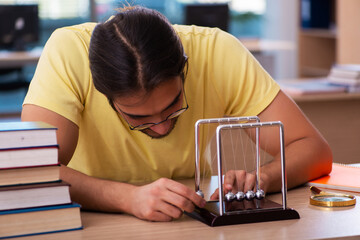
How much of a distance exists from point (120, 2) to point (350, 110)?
200 centimetres

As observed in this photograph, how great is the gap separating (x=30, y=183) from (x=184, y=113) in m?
0.61

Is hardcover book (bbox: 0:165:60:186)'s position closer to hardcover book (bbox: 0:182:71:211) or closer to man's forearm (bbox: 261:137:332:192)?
hardcover book (bbox: 0:182:71:211)

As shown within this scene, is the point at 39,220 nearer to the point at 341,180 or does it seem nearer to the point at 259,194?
the point at 259,194

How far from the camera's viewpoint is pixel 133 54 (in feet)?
4.44

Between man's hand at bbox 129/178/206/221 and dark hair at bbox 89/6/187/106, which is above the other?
dark hair at bbox 89/6/187/106

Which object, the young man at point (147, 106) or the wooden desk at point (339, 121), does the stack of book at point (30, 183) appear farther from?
the wooden desk at point (339, 121)

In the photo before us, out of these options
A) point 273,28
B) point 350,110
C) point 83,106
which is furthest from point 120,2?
point 273,28

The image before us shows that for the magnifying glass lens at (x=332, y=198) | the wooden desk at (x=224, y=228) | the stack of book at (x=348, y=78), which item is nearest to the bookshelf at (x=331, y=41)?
the stack of book at (x=348, y=78)

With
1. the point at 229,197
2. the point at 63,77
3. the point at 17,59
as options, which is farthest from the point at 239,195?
A: the point at 17,59

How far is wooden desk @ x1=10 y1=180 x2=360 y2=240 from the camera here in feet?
3.78

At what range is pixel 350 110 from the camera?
329 cm

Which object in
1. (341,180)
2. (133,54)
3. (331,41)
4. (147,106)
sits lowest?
(331,41)

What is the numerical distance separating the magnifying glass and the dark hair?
433 millimetres

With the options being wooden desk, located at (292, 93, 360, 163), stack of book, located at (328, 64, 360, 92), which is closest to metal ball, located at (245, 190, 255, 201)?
wooden desk, located at (292, 93, 360, 163)
